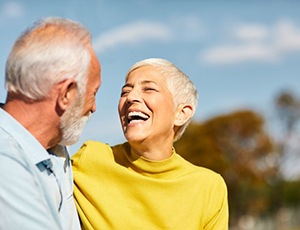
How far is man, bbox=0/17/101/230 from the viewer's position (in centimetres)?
214

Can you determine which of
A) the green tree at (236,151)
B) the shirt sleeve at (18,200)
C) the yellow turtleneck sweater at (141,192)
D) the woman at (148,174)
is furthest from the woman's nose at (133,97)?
the green tree at (236,151)

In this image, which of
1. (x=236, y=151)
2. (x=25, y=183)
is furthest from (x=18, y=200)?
(x=236, y=151)

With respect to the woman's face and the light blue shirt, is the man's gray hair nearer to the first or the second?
the light blue shirt

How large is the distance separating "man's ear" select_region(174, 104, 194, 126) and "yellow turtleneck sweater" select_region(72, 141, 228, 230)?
18 cm

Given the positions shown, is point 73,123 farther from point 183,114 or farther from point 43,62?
point 183,114

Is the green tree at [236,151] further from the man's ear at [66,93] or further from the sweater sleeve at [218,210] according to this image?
the man's ear at [66,93]

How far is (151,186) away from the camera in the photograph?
122 inches

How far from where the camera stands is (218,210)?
3.20 m

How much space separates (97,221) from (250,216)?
36.7 m

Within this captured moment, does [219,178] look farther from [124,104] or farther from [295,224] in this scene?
[295,224]

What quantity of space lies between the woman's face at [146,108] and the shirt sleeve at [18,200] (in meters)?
0.95

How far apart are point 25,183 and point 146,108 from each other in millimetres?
1055

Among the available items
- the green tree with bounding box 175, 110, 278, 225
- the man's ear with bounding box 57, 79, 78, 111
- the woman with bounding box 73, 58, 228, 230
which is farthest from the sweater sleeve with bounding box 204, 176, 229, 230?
the green tree with bounding box 175, 110, 278, 225

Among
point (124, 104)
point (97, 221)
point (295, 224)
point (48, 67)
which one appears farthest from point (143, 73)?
point (295, 224)
